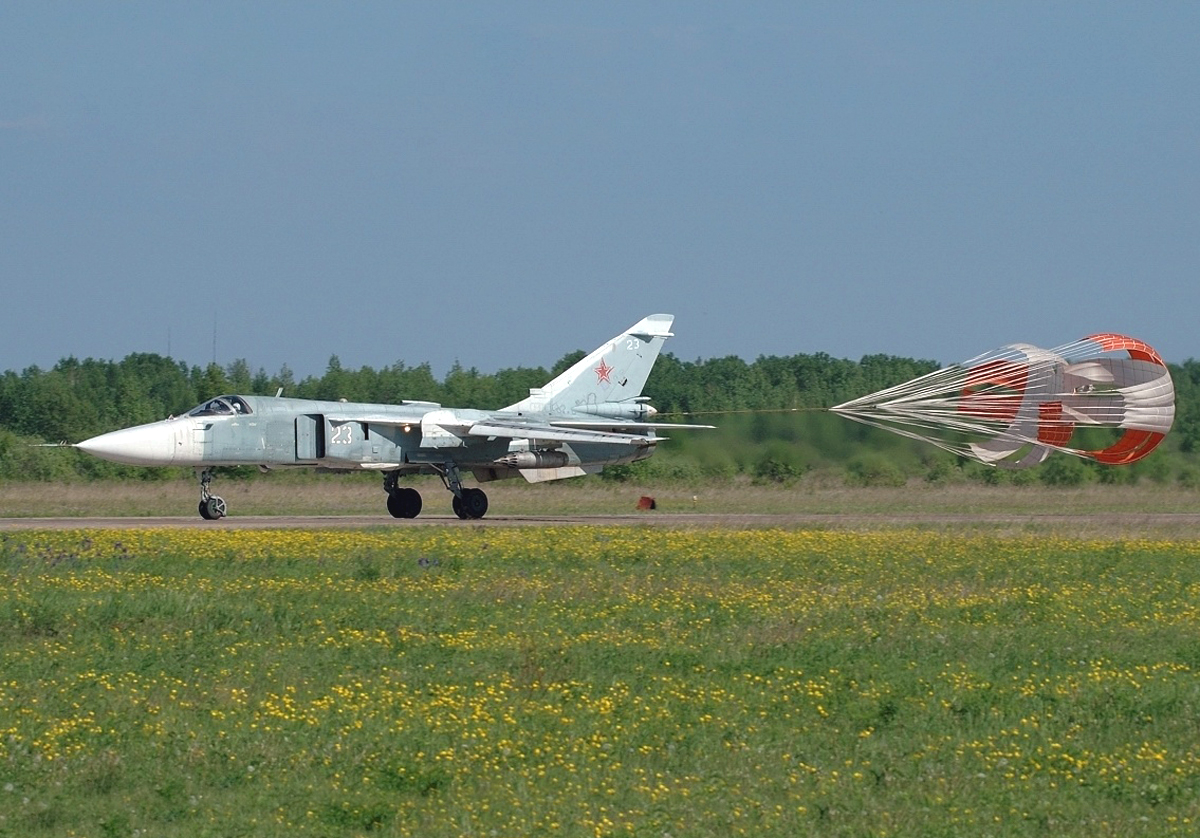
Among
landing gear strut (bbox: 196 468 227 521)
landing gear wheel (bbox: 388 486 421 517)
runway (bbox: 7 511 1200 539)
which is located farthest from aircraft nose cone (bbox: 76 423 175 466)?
landing gear wheel (bbox: 388 486 421 517)

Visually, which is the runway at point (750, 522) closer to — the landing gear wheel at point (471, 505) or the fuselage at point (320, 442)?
the landing gear wheel at point (471, 505)


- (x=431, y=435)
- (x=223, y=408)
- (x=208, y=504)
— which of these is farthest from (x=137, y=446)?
(x=431, y=435)

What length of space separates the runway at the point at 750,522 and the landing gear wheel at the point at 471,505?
319 mm

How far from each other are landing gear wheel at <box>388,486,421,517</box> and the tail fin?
356cm

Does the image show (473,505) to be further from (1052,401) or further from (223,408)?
(1052,401)

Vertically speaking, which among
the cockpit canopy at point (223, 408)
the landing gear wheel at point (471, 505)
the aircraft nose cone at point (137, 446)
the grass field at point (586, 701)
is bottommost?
the grass field at point (586, 701)

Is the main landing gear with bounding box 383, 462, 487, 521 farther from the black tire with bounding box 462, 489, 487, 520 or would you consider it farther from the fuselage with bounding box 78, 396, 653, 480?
the fuselage with bounding box 78, 396, 653, 480

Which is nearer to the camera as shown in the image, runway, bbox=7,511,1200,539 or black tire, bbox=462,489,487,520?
runway, bbox=7,511,1200,539

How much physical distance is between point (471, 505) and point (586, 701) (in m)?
19.5

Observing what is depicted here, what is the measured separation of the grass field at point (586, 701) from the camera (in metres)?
7.52

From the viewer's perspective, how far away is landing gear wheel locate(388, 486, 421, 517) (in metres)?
29.1

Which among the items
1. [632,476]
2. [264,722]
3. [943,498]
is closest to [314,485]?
[632,476]

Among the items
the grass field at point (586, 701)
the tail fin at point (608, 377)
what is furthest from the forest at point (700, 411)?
the grass field at point (586, 701)

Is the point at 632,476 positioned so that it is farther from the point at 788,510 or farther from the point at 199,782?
the point at 199,782
